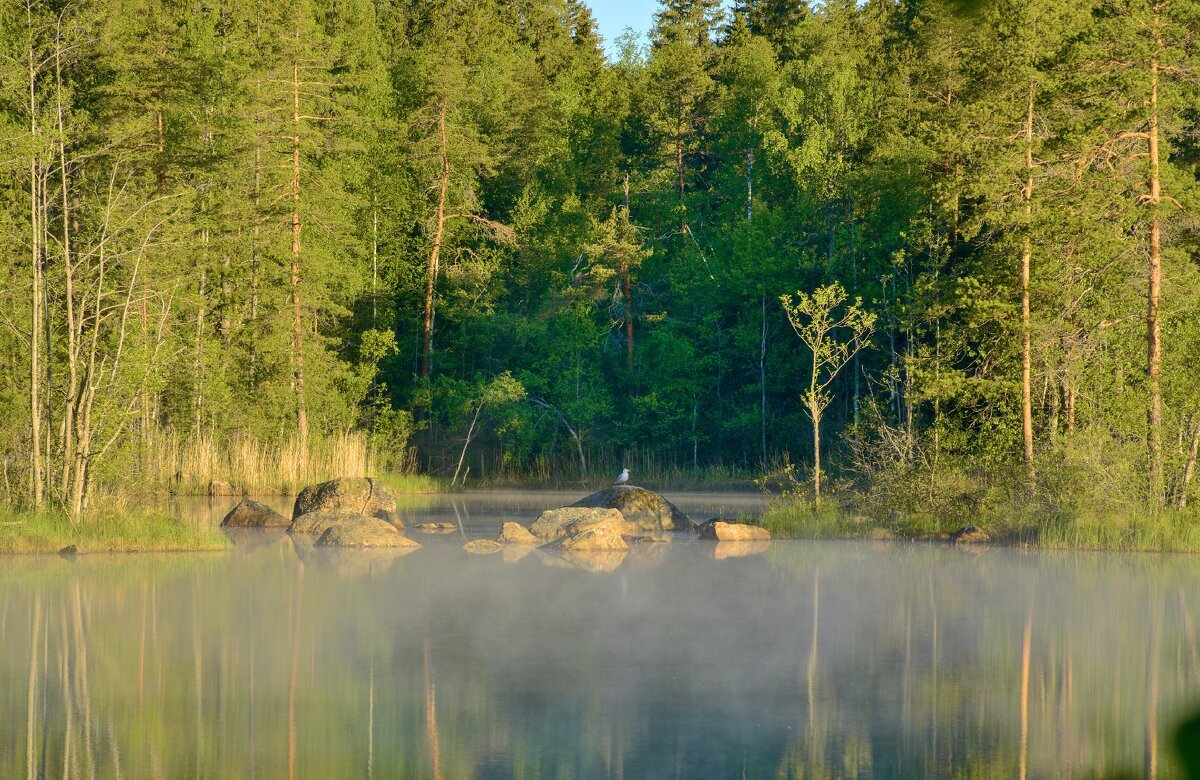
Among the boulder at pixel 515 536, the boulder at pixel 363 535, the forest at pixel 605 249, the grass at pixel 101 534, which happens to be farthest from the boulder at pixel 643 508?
the grass at pixel 101 534

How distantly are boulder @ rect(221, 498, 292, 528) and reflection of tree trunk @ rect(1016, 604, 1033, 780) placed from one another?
15.3 metres

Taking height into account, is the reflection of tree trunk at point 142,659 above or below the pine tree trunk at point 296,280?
below

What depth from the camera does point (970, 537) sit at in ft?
74.9

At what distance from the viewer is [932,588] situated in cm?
1678

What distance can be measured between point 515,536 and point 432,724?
14.0 meters

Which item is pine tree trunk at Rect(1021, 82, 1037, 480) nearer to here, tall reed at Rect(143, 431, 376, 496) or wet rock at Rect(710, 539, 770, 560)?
wet rock at Rect(710, 539, 770, 560)

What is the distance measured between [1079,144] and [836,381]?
738 inches

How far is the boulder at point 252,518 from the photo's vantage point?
2550 centimetres

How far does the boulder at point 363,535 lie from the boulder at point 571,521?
7.32 feet

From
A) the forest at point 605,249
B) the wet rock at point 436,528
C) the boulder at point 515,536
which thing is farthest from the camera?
the wet rock at point 436,528

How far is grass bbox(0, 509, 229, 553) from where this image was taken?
19625mm

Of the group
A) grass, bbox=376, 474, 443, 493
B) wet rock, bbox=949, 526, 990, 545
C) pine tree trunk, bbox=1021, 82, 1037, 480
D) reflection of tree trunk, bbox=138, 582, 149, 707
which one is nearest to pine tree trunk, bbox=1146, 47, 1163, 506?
pine tree trunk, bbox=1021, 82, 1037, 480

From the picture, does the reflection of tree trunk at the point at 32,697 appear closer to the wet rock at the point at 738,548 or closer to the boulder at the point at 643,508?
the wet rock at the point at 738,548

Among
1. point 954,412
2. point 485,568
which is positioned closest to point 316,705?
point 485,568
